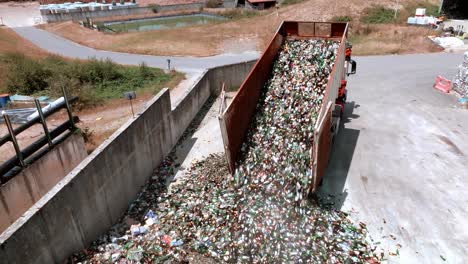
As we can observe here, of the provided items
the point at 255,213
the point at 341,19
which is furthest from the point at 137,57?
the point at 341,19

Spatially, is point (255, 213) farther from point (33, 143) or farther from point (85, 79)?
point (85, 79)

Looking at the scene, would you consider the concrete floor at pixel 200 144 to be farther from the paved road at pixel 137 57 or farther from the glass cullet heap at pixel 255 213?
the paved road at pixel 137 57

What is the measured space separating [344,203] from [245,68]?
856 centimetres

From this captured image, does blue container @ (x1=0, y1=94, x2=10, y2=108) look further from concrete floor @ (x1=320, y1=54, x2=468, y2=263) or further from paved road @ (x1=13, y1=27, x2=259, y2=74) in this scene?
concrete floor @ (x1=320, y1=54, x2=468, y2=263)

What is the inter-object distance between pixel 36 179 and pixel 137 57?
13.8m

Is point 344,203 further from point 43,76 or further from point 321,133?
point 43,76

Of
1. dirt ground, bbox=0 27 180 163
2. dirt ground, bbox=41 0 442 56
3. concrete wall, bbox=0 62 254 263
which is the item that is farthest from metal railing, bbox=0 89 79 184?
dirt ground, bbox=41 0 442 56

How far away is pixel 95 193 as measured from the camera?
230 inches

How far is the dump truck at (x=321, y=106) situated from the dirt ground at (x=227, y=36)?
9.65m

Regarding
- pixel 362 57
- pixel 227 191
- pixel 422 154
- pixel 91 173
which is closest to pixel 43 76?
pixel 91 173

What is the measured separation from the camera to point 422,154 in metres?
8.29

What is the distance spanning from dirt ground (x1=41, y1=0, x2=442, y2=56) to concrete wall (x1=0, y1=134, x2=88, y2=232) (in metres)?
13.0

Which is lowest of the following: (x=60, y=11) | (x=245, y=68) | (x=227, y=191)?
(x=227, y=191)

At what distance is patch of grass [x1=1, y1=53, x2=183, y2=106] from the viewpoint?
1255 cm
